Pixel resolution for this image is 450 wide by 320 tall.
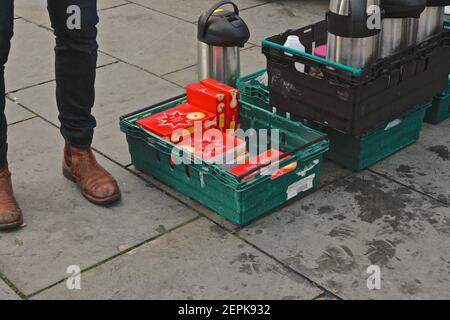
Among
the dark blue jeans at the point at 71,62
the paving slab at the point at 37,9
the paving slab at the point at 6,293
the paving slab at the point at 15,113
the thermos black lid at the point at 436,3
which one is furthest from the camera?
the paving slab at the point at 37,9

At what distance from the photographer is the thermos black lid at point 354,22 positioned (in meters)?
3.54

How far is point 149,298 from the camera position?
3.08 meters

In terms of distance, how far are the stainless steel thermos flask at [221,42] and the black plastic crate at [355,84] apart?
0.24 meters

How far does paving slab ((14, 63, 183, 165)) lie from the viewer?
14.5 feet

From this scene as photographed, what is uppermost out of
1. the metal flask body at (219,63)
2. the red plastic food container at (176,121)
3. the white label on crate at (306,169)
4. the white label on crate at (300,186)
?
the metal flask body at (219,63)

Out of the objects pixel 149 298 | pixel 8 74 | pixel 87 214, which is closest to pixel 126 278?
pixel 149 298

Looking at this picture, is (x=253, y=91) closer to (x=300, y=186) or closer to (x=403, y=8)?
(x=300, y=186)

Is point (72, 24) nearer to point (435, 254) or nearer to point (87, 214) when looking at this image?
point (87, 214)

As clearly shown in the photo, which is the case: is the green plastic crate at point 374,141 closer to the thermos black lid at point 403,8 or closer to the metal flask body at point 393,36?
the metal flask body at point 393,36

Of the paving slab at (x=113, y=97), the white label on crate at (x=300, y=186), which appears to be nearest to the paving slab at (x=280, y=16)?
the paving slab at (x=113, y=97)

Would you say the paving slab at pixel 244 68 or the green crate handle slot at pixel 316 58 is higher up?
the green crate handle slot at pixel 316 58

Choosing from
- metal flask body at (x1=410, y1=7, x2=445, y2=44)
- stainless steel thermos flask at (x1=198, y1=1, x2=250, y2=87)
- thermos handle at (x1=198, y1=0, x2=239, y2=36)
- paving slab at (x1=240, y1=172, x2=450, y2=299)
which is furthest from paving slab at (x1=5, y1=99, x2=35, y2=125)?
metal flask body at (x1=410, y1=7, x2=445, y2=44)

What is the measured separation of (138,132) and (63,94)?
0.42m

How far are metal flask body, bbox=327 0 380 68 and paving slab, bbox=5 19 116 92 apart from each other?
86.4 inches
